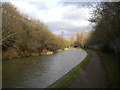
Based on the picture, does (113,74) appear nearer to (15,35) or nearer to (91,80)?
(91,80)

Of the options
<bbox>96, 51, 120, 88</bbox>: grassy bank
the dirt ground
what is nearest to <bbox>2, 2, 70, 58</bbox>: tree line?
<bbox>96, 51, 120, 88</bbox>: grassy bank

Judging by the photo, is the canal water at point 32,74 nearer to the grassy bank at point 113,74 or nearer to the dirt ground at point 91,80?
the dirt ground at point 91,80

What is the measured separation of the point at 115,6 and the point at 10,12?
83.7 feet

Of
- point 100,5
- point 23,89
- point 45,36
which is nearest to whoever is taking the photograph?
point 23,89

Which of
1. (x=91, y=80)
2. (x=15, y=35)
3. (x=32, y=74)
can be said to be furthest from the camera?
(x=15, y=35)

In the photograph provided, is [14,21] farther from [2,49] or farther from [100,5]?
[100,5]

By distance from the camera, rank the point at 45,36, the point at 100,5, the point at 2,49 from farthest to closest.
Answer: the point at 45,36, the point at 2,49, the point at 100,5

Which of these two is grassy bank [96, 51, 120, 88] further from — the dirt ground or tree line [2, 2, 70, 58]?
tree line [2, 2, 70, 58]

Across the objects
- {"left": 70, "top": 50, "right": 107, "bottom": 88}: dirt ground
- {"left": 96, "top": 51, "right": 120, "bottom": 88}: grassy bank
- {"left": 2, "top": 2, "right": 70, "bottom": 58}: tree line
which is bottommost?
{"left": 70, "top": 50, "right": 107, "bottom": 88}: dirt ground

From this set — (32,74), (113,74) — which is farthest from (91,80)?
(32,74)

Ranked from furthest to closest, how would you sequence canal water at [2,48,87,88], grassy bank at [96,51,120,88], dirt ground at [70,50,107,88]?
canal water at [2,48,87,88] < dirt ground at [70,50,107,88] < grassy bank at [96,51,120,88]

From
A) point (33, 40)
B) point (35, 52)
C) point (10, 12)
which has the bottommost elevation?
point (35, 52)

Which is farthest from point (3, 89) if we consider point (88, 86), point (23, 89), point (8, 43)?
point (8, 43)

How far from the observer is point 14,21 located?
119 feet
